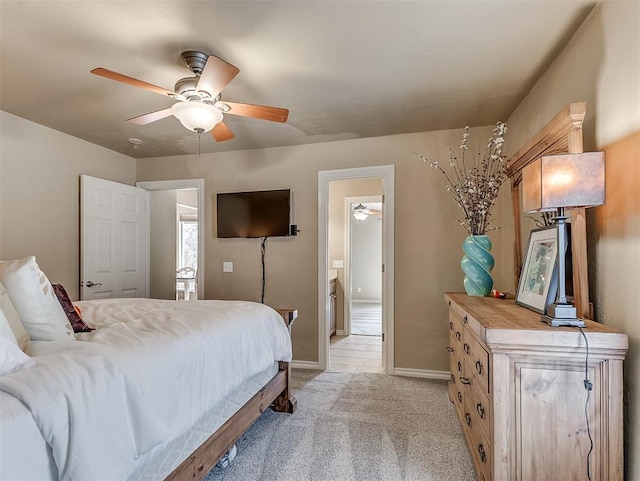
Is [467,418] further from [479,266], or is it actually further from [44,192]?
[44,192]

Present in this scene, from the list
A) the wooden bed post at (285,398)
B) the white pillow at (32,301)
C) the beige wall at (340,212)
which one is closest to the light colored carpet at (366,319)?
the beige wall at (340,212)

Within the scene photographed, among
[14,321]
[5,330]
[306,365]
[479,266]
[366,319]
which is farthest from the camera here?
[366,319]

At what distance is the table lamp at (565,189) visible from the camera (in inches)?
54.9

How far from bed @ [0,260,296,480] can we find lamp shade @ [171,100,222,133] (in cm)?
116

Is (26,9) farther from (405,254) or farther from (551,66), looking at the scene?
(405,254)

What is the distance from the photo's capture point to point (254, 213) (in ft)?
12.4

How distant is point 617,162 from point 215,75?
76.6 inches

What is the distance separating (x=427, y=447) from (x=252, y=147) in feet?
10.6

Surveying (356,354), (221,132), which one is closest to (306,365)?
(356,354)

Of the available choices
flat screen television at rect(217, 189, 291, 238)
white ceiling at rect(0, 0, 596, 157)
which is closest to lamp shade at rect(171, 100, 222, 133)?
white ceiling at rect(0, 0, 596, 157)

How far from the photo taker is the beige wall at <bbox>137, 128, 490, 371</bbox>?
10.9 ft

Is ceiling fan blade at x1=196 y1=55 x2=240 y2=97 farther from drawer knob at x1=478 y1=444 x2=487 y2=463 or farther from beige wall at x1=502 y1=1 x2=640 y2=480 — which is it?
drawer knob at x1=478 y1=444 x2=487 y2=463

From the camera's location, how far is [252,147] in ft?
12.5

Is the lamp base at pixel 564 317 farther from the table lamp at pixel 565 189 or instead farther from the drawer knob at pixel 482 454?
the drawer knob at pixel 482 454
